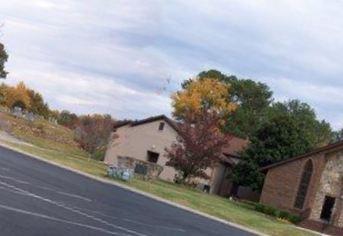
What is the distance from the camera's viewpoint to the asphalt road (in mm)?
14805

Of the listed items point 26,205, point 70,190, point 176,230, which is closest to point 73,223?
point 26,205

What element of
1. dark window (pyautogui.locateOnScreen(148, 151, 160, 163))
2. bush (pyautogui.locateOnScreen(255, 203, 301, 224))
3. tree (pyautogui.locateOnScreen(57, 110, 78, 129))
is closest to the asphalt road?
bush (pyautogui.locateOnScreen(255, 203, 301, 224))

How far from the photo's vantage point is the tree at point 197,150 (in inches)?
2176

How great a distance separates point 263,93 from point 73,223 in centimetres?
9153

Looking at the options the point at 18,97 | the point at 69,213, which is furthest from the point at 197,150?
the point at 18,97

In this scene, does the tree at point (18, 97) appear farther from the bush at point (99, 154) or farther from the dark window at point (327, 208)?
the dark window at point (327, 208)

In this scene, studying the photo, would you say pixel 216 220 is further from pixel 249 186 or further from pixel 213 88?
pixel 213 88

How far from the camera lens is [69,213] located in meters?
17.9

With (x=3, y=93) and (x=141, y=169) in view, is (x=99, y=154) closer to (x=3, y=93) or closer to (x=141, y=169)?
(x=141, y=169)

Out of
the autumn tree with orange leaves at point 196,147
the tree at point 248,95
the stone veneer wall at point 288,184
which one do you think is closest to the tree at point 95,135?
the autumn tree with orange leaves at point 196,147

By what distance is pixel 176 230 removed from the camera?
22.2 metres

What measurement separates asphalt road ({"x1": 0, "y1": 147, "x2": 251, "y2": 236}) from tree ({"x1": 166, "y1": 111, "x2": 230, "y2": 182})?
25.8 meters

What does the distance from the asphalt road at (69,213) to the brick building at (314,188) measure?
838 inches

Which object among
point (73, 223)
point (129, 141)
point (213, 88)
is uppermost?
point (213, 88)
